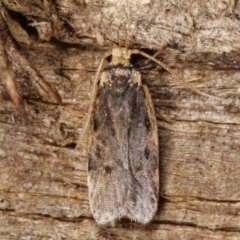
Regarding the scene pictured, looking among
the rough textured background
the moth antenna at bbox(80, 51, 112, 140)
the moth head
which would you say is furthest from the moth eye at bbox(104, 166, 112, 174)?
the moth head

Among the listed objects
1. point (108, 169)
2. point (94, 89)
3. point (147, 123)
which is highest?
point (94, 89)

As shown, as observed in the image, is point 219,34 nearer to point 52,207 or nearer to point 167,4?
point 167,4

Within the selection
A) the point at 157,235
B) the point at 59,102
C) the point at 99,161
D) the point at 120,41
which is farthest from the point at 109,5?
the point at 157,235

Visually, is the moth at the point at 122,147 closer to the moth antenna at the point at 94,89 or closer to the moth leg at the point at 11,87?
the moth antenna at the point at 94,89

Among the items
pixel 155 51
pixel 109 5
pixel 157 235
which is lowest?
pixel 157 235

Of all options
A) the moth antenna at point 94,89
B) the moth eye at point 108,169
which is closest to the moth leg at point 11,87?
the moth antenna at point 94,89

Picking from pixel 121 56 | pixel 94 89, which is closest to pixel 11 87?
pixel 94 89

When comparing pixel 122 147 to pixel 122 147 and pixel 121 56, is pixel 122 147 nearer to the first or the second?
pixel 122 147
